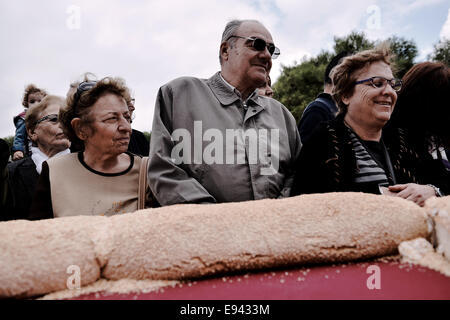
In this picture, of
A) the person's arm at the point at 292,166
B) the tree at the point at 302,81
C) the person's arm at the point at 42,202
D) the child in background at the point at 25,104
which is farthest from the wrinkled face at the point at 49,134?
the tree at the point at 302,81

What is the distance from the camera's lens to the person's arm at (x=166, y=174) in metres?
1.79

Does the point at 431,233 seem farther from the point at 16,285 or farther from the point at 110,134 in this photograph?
the point at 110,134

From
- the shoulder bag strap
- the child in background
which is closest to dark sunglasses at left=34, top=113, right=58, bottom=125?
the shoulder bag strap

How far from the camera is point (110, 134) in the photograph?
84.7 inches

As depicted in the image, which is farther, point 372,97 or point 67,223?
point 372,97

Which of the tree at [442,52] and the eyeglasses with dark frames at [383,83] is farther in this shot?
the tree at [442,52]

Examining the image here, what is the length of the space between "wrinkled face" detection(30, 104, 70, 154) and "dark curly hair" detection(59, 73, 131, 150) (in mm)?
841

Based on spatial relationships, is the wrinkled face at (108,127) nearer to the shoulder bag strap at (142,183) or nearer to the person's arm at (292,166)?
the shoulder bag strap at (142,183)

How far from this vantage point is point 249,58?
2322 mm

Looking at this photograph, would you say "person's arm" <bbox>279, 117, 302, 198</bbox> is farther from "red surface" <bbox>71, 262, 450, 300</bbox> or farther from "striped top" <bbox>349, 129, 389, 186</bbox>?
"red surface" <bbox>71, 262, 450, 300</bbox>

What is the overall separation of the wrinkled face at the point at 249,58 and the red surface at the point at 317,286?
1.63 meters

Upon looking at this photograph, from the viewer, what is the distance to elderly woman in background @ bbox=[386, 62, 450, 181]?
228 cm
